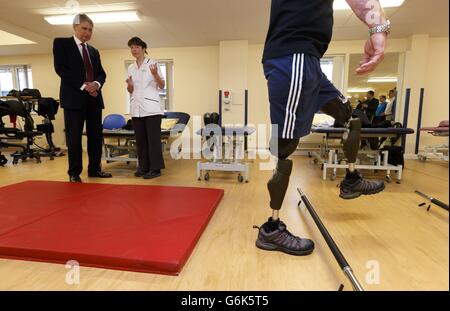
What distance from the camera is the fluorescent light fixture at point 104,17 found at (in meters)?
4.35

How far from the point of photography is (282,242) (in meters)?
1.37

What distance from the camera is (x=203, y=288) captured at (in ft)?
3.51

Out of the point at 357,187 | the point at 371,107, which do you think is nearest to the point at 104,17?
the point at 371,107

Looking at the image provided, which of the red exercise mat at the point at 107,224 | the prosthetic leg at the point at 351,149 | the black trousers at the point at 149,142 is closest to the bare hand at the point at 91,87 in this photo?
the black trousers at the point at 149,142

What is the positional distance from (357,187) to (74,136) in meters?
2.68

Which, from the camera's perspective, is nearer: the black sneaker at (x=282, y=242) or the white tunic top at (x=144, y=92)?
the black sneaker at (x=282, y=242)

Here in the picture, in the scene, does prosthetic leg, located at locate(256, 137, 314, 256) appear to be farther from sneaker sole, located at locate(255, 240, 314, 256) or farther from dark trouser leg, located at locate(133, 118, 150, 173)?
dark trouser leg, located at locate(133, 118, 150, 173)

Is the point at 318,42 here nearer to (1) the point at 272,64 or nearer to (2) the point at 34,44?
(1) the point at 272,64

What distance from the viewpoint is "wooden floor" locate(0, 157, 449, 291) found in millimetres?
980

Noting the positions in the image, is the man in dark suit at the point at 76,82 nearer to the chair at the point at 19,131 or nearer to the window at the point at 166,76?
the chair at the point at 19,131

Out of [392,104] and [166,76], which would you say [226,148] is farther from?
[392,104]

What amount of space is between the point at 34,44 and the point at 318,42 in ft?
21.9

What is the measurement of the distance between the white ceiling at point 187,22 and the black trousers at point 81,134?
1.97 meters

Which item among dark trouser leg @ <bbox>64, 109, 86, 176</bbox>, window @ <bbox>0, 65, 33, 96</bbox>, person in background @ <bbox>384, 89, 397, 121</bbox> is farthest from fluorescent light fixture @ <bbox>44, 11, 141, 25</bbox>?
person in background @ <bbox>384, 89, 397, 121</bbox>
